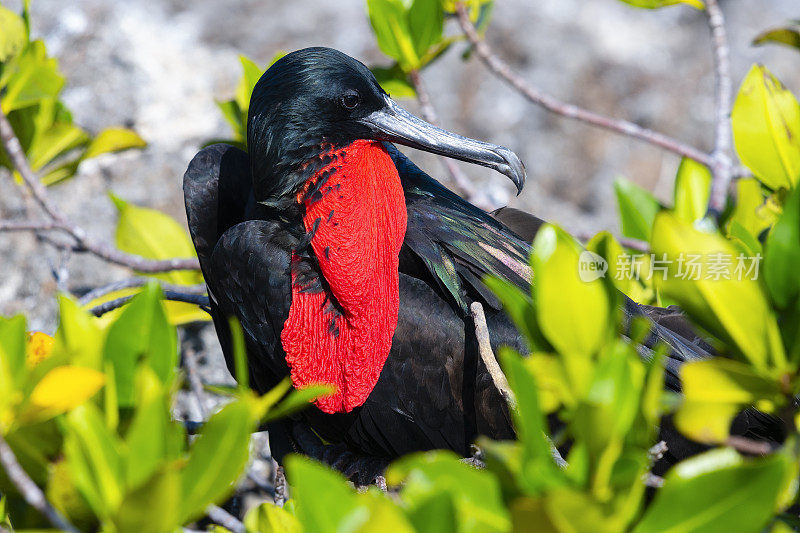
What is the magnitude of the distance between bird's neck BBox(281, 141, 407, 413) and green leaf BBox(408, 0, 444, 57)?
36cm

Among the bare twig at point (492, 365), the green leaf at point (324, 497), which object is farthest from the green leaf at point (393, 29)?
the green leaf at point (324, 497)

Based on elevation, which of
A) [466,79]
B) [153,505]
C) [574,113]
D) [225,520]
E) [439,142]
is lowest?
[466,79]

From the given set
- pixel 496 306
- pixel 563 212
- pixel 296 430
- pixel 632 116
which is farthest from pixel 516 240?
pixel 632 116

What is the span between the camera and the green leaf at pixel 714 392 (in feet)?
2.09

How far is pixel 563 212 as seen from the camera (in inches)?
122

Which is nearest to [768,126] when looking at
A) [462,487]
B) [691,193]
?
[691,193]

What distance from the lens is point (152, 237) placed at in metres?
1.80

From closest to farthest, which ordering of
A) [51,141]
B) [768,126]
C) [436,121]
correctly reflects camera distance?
[768,126], [51,141], [436,121]

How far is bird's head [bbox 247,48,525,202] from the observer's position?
4.42 ft

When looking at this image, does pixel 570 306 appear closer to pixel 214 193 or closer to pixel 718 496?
pixel 718 496

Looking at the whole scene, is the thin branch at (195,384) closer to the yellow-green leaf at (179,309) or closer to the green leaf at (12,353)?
the yellow-green leaf at (179,309)

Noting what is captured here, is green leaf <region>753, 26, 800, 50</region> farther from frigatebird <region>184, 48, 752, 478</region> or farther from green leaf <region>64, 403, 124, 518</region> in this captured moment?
green leaf <region>64, 403, 124, 518</region>

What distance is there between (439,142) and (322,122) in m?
0.19

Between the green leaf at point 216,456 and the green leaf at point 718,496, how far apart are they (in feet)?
0.92
